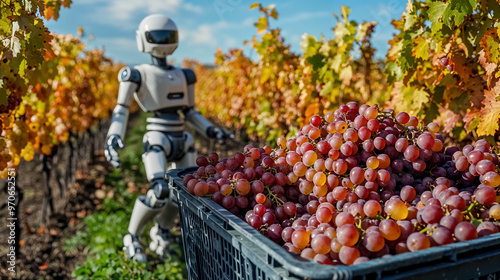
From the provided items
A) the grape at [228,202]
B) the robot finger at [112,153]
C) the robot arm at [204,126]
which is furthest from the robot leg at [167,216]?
the grape at [228,202]

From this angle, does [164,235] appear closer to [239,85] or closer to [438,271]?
[438,271]

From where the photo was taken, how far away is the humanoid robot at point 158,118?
3.07 meters

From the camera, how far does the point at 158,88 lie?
10.5ft

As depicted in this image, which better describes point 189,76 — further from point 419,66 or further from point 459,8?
point 459,8

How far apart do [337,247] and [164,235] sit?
2.64m

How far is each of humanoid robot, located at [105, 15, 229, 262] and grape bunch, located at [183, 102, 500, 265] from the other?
1.54 m

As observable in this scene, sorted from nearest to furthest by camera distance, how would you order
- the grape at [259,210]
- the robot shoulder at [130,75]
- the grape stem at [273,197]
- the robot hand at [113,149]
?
the grape at [259,210] → the grape stem at [273,197] → the robot hand at [113,149] → the robot shoulder at [130,75]

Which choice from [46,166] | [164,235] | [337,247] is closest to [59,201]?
[46,166]

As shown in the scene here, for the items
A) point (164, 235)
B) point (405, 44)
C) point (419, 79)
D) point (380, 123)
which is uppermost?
point (405, 44)

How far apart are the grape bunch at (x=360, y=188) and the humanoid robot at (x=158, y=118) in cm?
154

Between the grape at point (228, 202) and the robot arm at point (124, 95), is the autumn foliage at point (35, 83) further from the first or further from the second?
the grape at point (228, 202)

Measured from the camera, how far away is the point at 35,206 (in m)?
5.24

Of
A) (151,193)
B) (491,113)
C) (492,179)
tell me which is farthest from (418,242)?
(151,193)

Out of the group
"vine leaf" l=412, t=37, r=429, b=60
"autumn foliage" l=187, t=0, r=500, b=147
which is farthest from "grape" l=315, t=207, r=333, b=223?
"vine leaf" l=412, t=37, r=429, b=60
